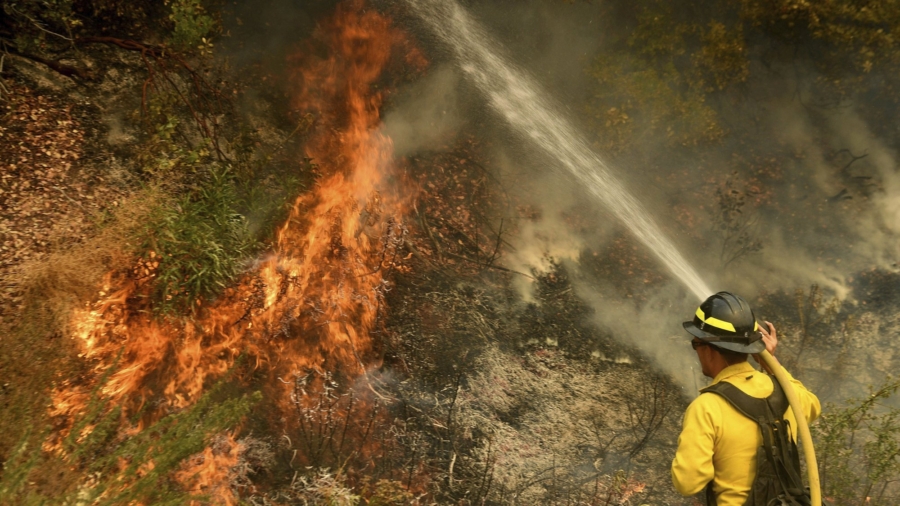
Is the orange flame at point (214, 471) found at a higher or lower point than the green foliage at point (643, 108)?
lower

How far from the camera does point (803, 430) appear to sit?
2887 millimetres

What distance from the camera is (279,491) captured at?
4262 millimetres

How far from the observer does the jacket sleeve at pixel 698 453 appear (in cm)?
291

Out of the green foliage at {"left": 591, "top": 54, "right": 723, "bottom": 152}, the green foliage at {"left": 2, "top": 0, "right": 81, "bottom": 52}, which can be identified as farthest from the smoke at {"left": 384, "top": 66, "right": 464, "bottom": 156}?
the green foliage at {"left": 2, "top": 0, "right": 81, "bottom": 52}

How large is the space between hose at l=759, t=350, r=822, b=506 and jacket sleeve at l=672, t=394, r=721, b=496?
0.38m

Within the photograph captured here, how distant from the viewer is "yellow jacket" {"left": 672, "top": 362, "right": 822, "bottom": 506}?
2914mm

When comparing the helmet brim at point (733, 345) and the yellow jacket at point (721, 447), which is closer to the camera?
the yellow jacket at point (721, 447)

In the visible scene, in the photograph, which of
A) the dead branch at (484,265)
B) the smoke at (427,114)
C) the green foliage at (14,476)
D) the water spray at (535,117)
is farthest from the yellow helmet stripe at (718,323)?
the smoke at (427,114)

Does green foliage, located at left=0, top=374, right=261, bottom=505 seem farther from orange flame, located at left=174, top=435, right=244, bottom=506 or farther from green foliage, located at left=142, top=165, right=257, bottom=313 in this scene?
green foliage, located at left=142, top=165, right=257, bottom=313

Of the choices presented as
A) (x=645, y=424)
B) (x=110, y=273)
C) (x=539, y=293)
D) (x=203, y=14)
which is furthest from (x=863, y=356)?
(x=203, y=14)

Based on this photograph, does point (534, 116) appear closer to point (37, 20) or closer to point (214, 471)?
point (37, 20)

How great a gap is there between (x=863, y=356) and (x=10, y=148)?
31.8 feet

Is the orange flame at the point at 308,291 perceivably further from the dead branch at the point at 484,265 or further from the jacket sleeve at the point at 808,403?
the jacket sleeve at the point at 808,403

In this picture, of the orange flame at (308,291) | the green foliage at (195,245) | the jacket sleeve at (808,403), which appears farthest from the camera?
the green foliage at (195,245)
